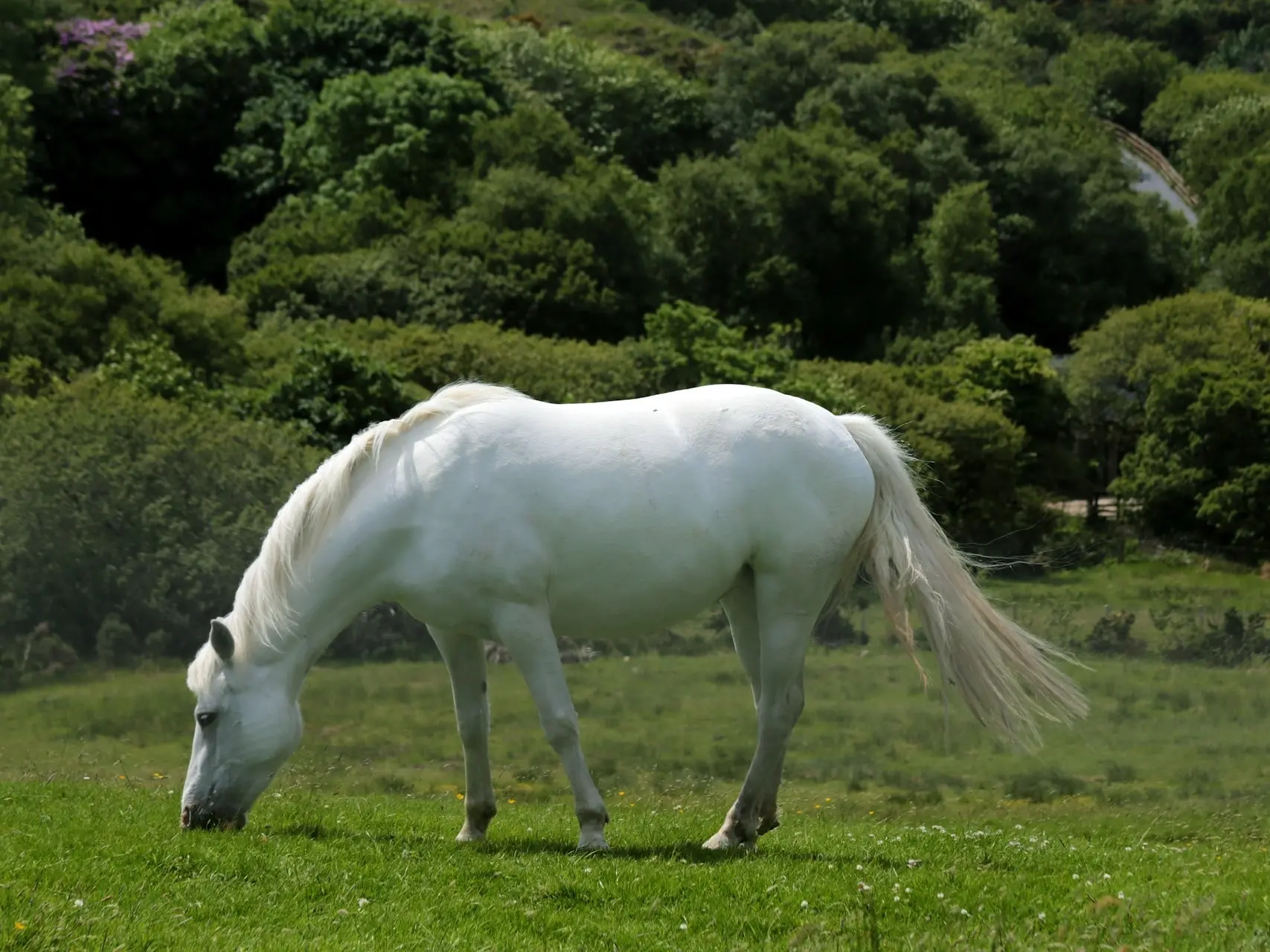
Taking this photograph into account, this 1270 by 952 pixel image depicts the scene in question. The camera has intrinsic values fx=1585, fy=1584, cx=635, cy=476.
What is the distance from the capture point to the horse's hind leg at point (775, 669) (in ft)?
27.2

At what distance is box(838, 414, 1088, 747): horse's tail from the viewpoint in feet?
27.3

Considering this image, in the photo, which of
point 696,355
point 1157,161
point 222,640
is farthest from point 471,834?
point 1157,161

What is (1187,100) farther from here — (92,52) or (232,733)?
(232,733)

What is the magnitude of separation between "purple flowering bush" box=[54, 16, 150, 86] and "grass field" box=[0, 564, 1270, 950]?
124ft

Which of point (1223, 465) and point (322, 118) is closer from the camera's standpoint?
point (1223, 465)

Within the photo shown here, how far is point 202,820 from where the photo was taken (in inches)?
308

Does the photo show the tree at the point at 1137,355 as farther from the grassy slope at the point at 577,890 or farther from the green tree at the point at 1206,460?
the grassy slope at the point at 577,890

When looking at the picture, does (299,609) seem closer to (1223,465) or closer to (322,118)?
(1223,465)

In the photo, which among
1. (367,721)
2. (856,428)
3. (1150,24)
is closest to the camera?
(856,428)

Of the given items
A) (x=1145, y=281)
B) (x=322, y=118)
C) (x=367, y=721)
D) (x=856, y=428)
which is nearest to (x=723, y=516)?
(x=856, y=428)

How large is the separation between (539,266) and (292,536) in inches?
1316

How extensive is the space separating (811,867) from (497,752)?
856 cm

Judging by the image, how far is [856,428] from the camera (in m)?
8.80

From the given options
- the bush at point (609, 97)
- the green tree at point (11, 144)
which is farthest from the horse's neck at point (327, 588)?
the bush at point (609, 97)
